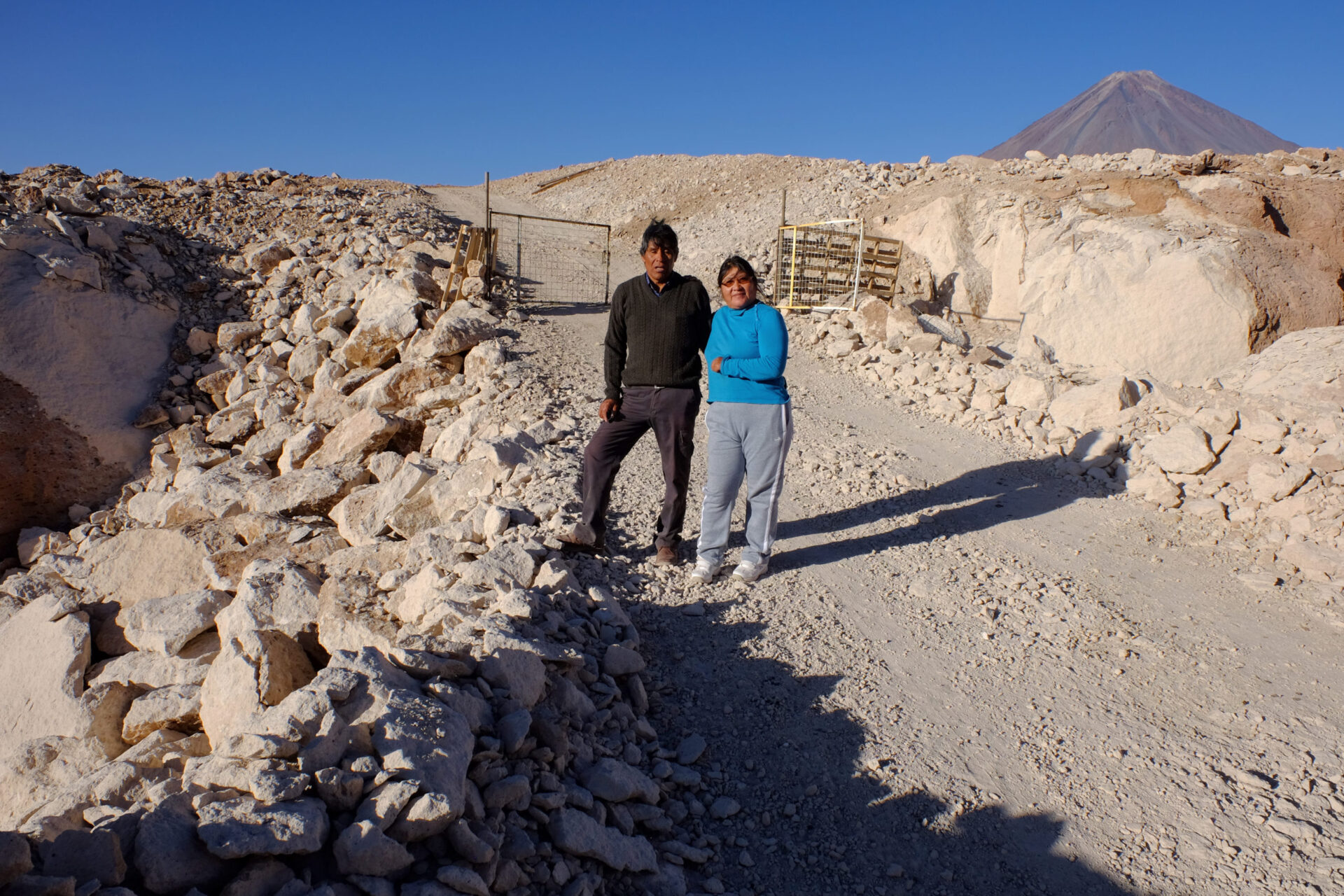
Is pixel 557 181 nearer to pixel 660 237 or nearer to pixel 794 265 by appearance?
pixel 794 265

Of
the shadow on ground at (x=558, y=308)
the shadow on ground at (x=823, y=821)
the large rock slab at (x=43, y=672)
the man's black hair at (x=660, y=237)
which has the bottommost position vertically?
the large rock slab at (x=43, y=672)

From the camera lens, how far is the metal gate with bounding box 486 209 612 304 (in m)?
11.1

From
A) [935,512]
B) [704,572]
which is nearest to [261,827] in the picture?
[704,572]

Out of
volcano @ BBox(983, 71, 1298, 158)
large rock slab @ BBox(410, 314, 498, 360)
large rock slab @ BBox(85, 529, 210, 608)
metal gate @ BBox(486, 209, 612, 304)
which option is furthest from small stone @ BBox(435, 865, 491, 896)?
volcano @ BBox(983, 71, 1298, 158)

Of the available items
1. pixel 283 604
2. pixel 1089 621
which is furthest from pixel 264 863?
pixel 1089 621

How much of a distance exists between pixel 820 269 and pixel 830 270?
0.16 metres

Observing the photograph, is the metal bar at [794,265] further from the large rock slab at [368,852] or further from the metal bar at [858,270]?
the large rock slab at [368,852]

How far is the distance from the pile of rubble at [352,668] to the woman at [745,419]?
2.60 feet

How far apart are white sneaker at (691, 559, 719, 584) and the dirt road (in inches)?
2.7

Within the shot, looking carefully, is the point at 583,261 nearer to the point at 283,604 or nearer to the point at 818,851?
the point at 283,604

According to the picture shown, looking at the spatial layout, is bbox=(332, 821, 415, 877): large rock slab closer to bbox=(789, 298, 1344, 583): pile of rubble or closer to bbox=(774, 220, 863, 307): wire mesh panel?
bbox=(789, 298, 1344, 583): pile of rubble

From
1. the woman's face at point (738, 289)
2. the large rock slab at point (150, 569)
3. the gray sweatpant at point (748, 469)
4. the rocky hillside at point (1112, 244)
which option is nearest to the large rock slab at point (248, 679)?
the gray sweatpant at point (748, 469)

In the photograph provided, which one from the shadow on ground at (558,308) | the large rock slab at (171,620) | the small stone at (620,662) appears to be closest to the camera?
the small stone at (620,662)

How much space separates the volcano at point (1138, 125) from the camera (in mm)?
29984
